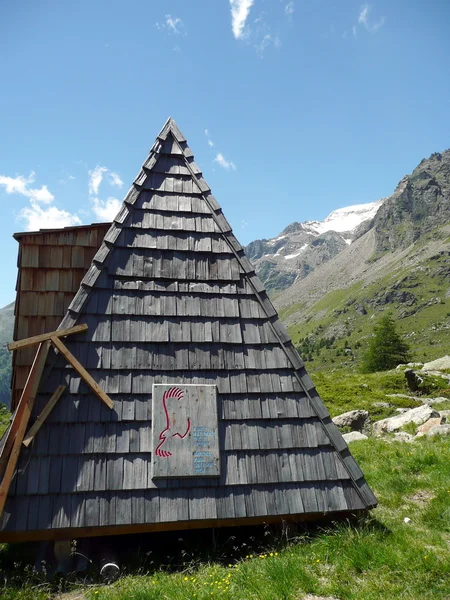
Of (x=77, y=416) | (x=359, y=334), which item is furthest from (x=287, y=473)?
(x=359, y=334)

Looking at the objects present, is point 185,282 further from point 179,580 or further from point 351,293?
point 351,293

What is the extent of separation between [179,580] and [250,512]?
1246 millimetres

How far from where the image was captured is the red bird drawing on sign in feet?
19.5

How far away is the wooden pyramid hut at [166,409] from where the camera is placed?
5.54 meters

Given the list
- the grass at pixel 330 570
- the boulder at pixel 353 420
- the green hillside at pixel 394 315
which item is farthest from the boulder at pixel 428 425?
the green hillside at pixel 394 315

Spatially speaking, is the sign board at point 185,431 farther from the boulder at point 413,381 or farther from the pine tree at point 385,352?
the pine tree at point 385,352

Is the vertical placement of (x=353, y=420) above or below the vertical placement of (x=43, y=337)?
below

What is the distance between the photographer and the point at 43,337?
6008 millimetres

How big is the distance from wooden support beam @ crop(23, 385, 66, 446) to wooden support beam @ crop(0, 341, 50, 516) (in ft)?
0.28

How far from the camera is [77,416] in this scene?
5.89 meters

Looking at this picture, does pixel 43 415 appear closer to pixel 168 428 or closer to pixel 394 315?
Result: pixel 168 428

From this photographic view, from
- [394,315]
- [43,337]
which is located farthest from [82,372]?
[394,315]

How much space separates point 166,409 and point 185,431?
43 centimetres

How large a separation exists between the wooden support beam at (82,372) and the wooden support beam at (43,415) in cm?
32
